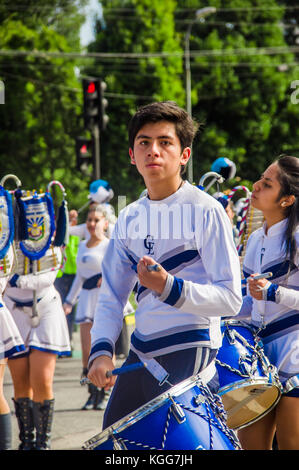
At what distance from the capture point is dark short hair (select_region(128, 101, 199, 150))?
2.71m

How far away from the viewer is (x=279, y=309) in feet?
12.6

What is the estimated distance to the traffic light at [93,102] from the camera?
39.1 feet

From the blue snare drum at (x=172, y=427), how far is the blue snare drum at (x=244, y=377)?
91 cm

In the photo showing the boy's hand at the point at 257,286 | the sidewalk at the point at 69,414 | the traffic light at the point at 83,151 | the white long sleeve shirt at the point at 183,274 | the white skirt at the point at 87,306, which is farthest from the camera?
the traffic light at the point at 83,151

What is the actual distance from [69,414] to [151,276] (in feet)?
15.4

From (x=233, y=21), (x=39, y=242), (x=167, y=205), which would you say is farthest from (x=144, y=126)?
(x=233, y=21)

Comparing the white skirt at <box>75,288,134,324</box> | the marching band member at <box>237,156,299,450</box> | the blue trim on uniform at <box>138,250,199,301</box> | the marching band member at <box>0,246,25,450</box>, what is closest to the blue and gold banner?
the marching band member at <box>0,246,25,450</box>

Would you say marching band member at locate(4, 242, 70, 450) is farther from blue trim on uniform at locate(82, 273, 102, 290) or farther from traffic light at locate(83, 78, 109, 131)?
→ traffic light at locate(83, 78, 109, 131)

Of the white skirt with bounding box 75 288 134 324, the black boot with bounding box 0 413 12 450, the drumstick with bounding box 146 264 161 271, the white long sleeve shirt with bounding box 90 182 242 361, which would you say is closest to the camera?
the drumstick with bounding box 146 264 161 271

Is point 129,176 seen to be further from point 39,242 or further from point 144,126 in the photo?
point 144,126

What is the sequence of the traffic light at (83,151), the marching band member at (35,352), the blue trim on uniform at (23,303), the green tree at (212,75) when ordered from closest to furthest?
the marching band member at (35,352) → the blue trim on uniform at (23,303) → the traffic light at (83,151) → the green tree at (212,75)

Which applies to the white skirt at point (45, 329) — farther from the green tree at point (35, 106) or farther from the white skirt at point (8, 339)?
the green tree at point (35, 106)

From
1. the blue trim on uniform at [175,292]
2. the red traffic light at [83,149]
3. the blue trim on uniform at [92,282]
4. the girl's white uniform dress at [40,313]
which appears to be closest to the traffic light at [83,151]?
the red traffic light at [83,149]

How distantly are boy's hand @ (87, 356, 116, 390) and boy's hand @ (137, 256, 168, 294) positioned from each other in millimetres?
434
